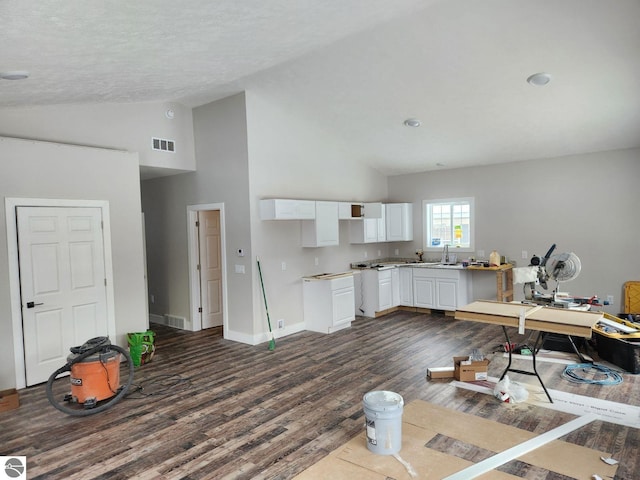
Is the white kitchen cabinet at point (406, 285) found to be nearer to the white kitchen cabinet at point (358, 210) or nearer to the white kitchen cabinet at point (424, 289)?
the white kitchen cabinet at point (424, 289)

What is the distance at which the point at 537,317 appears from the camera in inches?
148

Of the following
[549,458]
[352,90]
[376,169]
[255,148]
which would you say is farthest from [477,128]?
[549,458]

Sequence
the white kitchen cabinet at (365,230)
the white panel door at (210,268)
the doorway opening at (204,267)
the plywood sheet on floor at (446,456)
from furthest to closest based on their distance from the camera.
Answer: the white kitchen cabinet at (365,230) < the white panel door at (210,268) < the doorway opening at (204,267) < the plywood sheet on floor at (446,456)

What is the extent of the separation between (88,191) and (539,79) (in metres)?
5.13

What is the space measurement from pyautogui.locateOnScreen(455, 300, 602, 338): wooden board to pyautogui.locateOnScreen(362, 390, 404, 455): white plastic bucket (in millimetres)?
1489

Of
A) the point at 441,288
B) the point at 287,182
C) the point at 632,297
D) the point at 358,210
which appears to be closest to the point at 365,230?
the point at 358,210

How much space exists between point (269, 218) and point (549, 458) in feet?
13.3

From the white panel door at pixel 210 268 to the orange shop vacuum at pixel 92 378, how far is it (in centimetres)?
274

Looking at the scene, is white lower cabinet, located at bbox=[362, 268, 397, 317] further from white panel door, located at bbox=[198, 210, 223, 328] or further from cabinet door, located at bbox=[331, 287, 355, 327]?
white panel door, located at bbox=[198, 210, 223, 328]

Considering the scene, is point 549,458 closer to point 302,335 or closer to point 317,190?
point 302,335

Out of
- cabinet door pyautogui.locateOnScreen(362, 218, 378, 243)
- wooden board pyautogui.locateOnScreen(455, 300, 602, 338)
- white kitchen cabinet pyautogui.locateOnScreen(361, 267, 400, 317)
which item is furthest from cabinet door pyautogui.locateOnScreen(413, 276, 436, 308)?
wooden board pyautogui.locateOnScreen(455, 300, 602, 338)

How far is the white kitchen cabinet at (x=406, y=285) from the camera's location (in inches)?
294

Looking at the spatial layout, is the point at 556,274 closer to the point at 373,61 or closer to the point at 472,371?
the point at 472,371

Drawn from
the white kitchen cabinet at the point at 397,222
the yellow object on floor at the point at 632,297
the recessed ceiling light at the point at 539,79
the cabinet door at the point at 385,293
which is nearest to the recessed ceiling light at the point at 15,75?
the recessed ceiling light at the point at 539,79
